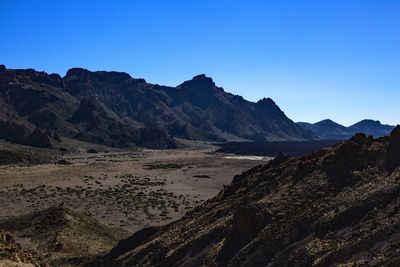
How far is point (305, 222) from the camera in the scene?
54.6 ft

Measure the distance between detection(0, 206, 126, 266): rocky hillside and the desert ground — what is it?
16.3 ft

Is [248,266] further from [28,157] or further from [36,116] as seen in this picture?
[36,116]

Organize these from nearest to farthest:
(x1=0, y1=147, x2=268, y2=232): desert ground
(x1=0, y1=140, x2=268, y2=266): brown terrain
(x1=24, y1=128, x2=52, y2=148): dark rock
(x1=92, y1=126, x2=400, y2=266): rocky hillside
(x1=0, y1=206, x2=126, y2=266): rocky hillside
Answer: (x1=92, y1=126, x2=400, y2=266): rocky hillside < (x1=0, y1=206, x2=126, y2=266): rocky hillside < (x1=0, y1=140, x2=268, y2=266): brown terrain < (x1=0, y1=147, x2=268, y2=232): desert ground < (x1=24, y1=128, x2=52, y2=148): dark rock

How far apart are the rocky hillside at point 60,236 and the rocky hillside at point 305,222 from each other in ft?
16.0

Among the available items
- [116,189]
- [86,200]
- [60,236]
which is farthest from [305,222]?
[116,189]

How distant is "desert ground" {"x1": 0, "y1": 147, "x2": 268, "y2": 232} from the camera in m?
48.1

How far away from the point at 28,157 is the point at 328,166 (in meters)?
99.2

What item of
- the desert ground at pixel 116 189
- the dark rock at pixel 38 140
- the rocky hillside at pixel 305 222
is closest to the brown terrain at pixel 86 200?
the desert ground at pixel 116 189

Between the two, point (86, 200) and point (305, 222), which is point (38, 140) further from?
point (305, 222)

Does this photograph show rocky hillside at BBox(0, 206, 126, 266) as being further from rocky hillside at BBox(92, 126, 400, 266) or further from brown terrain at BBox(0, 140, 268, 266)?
rocky hillside at BBox(92, 126, 400, 266)

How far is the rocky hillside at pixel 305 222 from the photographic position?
14164mm

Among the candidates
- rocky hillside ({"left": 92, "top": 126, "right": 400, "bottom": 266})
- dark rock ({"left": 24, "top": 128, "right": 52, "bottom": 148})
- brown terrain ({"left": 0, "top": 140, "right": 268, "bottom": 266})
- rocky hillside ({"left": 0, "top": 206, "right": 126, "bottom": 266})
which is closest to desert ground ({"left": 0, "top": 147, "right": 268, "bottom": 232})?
brown terrain ({"left": 0, "top": 140, "right": 268, "bottom": 266})

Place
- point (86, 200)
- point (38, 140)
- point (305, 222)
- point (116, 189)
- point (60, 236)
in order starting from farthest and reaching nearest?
point (38, 140), point (116, 189), point (86, 200), point (60, 236), point (305, 222)

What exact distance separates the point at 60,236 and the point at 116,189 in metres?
35.7
